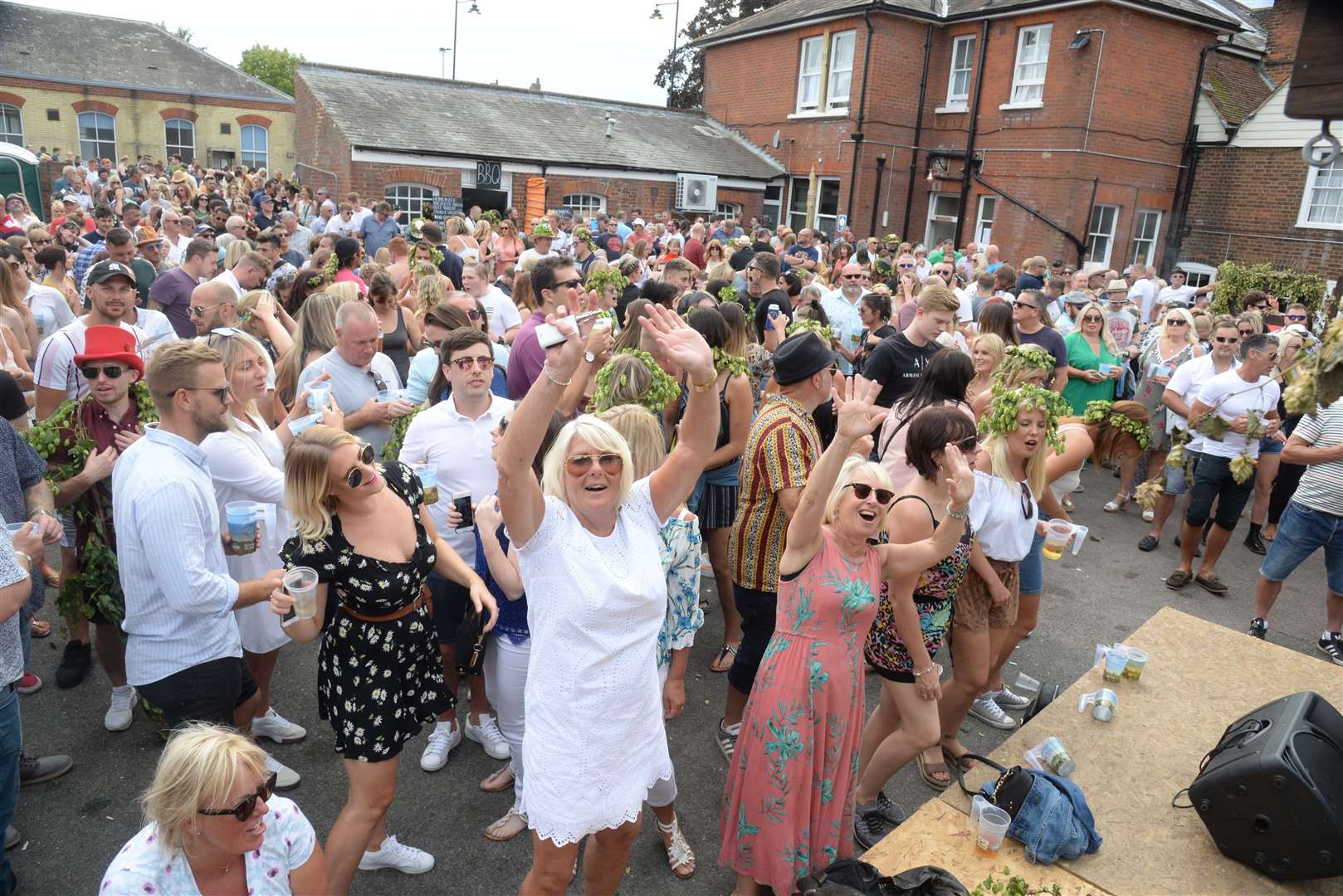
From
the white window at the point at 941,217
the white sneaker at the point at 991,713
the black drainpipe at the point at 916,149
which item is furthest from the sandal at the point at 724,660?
the black drainpipe at the point at 916,149

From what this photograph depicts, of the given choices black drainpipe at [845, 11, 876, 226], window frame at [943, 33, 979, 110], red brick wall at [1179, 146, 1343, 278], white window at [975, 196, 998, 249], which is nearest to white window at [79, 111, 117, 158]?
black drainpipe at [845, 11, 876, 226]

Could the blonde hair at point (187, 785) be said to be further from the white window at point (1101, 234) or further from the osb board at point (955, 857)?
the white window at point (1101, 234)

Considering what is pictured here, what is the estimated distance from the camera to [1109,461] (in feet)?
26.7

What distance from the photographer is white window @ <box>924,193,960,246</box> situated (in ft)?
70.2

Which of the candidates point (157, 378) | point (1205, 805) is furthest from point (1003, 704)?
point (157, 378)

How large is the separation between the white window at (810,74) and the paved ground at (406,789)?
807 inches

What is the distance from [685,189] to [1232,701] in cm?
2103

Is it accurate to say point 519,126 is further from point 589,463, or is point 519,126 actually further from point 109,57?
point 109,57

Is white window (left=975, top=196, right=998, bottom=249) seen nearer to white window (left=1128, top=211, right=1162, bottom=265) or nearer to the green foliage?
white window (left=1128, top=211, right=1162, bottom=265)

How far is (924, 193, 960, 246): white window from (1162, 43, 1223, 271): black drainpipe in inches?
195

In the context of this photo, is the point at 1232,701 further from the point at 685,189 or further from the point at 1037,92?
the point at 685,189

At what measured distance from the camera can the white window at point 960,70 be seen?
20531 mm

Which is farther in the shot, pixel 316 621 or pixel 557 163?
pixel 557 163

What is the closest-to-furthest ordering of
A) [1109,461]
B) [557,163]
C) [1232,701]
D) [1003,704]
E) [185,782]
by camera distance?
[185,782]
[1232,701]
[1003,704]
[1109,461]
[557,163]
